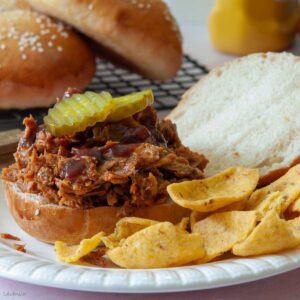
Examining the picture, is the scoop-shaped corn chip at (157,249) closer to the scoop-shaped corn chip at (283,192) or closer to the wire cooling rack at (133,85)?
the scoop-shaped corn chip at (283,192)

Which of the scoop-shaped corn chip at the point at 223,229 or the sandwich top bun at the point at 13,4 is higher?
the scoop-shaped corn chip at the point at 223,229

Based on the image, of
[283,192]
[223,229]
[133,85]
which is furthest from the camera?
[133,85]

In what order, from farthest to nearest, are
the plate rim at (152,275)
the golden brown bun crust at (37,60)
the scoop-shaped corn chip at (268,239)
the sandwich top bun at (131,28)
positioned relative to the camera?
the sandwich top bun at (131,28)
the golden brown bun crust at (37,60)
the scoop-shaped corn chip at (268,239)
the plate rim at (152,275)

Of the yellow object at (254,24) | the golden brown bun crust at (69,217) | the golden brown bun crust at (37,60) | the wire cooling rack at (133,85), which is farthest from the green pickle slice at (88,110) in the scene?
the yellow object at (254,24)

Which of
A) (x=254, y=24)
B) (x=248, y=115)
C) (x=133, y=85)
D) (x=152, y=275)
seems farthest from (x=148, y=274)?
(x=254, y=24)

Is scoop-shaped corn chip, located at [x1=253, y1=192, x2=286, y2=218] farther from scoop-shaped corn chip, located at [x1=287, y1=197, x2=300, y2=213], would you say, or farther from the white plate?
the white plate

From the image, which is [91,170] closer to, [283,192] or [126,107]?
[126,107]
